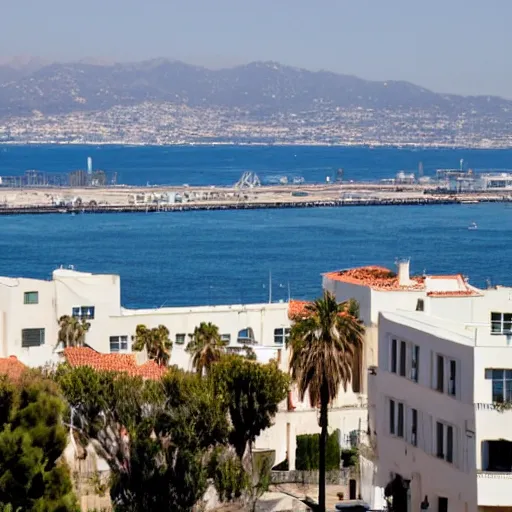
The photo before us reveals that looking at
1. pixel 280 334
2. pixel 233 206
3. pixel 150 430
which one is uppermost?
pixel 150 430

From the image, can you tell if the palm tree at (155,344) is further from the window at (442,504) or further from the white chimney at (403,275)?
the window at (442,504)

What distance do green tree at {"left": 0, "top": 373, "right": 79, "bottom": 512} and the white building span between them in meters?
12.7

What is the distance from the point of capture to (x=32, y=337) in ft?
113

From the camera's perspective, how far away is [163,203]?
566 feet

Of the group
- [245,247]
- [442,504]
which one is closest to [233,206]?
[245,247]

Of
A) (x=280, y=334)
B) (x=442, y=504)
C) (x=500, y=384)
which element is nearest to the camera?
(x=500, y=384)

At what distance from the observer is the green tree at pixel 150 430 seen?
1922cm

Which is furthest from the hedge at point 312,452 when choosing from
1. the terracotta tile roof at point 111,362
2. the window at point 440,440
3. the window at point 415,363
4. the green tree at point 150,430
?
the window at point 440,440

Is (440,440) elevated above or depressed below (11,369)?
below

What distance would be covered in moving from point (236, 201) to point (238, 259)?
71372 mm

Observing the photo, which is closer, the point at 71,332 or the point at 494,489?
the point at 494,489

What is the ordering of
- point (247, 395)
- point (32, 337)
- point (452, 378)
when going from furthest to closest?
point (32, 337), point (247, 395), point (452, 378)

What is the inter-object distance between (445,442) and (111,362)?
11.0 meters

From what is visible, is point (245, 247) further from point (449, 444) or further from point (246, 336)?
point (449, 444)
